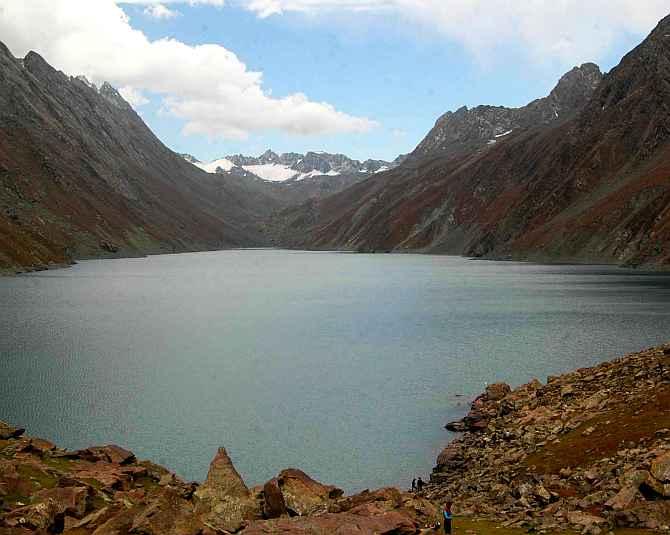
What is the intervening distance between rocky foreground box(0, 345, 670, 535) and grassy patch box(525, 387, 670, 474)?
7 cm

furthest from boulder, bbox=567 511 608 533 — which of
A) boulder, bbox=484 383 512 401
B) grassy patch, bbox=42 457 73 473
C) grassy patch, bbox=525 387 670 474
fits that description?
boulder, bbox=484 383 512 401

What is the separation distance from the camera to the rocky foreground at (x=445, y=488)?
20109 millimetres

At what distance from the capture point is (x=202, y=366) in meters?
59.8

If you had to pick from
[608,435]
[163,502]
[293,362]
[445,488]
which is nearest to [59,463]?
[163,502]

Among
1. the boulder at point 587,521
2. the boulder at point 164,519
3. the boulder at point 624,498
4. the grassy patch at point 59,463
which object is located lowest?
the grassy patch at point 59,463

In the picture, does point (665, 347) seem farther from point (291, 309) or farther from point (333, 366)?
point (291, 309)

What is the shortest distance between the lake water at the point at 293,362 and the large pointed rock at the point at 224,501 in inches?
308

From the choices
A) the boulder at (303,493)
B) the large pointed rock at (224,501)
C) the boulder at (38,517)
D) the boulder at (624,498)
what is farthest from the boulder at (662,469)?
the boulder at (38,517)

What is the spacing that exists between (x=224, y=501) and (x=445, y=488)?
1104 cm

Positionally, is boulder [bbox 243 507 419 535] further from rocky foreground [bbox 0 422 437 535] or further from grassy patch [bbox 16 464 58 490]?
grassy patch [bbox 16 464 58 490]

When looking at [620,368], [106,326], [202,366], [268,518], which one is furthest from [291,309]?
[268,518]

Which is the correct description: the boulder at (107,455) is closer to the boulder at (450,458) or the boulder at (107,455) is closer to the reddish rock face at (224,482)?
the reddish rock face at (224,482)

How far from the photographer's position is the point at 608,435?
30188 mm

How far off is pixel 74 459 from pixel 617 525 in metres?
22.9
